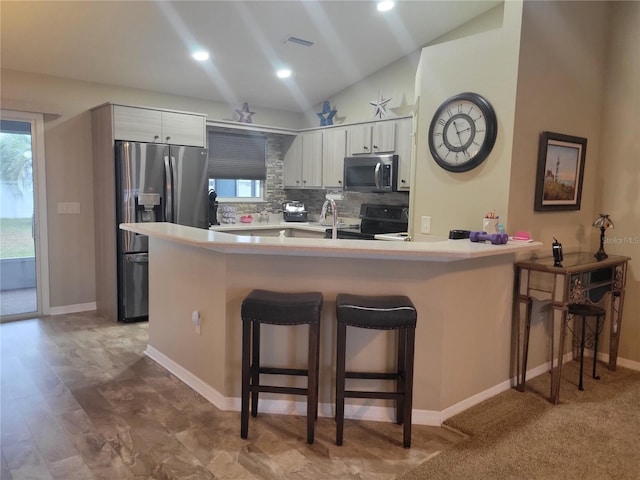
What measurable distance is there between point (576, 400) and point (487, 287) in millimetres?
1019

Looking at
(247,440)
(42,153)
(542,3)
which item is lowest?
(247,440)

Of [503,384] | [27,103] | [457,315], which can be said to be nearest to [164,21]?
[27,103]

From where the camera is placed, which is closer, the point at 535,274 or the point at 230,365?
the point at 230,365

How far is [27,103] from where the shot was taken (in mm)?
4293

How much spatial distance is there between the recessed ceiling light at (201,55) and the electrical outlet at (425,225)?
269 cm

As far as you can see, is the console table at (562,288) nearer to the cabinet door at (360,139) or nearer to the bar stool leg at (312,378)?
the bar stool leg at (312,378)

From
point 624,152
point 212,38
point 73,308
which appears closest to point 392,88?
point 212,38

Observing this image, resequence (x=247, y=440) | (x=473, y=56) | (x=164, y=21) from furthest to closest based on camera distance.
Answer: (x=164, y=21), (x=473, y=56), (x=247, y=440)

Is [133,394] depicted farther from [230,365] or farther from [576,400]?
[576,400]

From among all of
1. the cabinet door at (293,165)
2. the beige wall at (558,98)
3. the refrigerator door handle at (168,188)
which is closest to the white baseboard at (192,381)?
the refrigerator door handle at (168,188)

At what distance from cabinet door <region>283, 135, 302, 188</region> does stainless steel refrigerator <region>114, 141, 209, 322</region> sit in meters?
1.69

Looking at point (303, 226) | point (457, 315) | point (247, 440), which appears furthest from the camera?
point (303, 226)

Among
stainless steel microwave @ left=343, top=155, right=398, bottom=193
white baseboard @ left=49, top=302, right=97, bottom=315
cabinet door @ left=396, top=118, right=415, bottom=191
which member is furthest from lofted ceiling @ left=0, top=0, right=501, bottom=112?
white baseboard @ left=49, top=302, right=97, bottom=315

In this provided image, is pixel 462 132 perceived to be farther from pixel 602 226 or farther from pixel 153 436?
Answer: pixel 153 436
